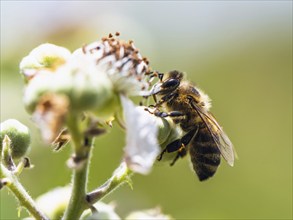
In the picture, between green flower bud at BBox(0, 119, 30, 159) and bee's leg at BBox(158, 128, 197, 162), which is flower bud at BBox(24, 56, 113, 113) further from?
bee's leg at BBox(158, 128, 197, 162)

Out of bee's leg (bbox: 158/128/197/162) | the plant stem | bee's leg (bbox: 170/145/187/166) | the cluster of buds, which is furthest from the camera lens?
bee's leg (bbox: 170/145/187/166)

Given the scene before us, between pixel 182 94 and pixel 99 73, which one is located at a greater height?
pixel 99 73

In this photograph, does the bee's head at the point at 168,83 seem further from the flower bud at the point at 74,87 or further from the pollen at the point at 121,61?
the flower bud at the point at 74,87

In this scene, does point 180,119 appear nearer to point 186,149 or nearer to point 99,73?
point 186,149

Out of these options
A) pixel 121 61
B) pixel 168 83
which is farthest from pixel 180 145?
pixel 121 61

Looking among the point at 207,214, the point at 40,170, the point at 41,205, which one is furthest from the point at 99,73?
the point at 207,214

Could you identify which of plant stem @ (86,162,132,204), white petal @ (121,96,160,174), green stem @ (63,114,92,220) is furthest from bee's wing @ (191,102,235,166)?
green stem @ (63,114,92,220)
